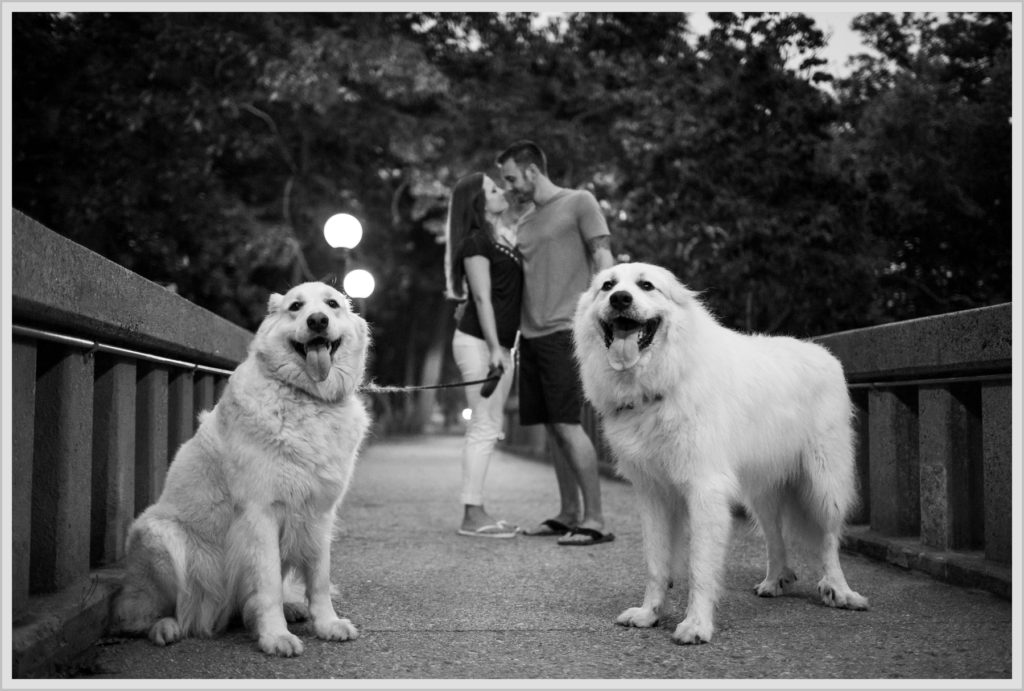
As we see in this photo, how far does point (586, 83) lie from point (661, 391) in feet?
43.8

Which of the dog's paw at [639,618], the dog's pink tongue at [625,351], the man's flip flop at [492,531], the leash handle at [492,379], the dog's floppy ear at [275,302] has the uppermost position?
the dog's floppy ear at [275,302]

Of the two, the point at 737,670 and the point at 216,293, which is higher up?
the point at 216,293

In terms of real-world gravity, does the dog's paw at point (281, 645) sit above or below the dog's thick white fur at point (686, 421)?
below

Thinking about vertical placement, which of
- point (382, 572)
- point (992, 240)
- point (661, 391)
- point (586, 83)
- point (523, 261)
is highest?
point (586, 83)

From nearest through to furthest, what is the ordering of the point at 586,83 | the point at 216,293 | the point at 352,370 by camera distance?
the point at 352,370
the point at 586,83
the point at 216,293

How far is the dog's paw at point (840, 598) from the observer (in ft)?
14.9

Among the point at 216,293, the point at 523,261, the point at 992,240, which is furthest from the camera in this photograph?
the point at 216,293

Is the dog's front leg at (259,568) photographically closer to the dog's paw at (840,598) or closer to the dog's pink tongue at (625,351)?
the dog's pink tongue at (625,351)

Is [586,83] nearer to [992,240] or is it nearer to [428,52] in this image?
[428,52]

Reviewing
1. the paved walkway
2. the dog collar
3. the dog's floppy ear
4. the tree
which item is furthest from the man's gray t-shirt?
the tree

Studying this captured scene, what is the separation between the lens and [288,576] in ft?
14.6

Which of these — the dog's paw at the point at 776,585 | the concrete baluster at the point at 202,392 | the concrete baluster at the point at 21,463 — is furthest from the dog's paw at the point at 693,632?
the concrete baluster at the point at 202,392

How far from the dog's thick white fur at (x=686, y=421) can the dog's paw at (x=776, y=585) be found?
0.26 metres

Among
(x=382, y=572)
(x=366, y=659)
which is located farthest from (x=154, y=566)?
(x=382, y=572)
